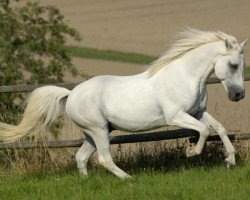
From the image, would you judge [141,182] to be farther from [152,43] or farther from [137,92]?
[152,43]

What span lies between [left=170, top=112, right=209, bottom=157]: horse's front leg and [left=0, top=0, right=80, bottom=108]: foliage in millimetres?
6720

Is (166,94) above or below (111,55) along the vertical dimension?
above

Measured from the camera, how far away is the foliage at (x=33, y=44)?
1520cm

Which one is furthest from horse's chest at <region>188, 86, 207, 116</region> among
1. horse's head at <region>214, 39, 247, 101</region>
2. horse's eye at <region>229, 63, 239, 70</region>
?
horse's eye at <region>229, 63, 239, 70</region>

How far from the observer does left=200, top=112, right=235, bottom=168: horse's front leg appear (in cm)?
878

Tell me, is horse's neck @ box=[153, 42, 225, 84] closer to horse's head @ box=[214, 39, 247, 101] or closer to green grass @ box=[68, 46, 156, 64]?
horse's head @ box=[214, 39, 247, 101]

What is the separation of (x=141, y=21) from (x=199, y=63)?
1444 inches

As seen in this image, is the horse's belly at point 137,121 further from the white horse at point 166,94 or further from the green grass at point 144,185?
the green grass at point 144,185

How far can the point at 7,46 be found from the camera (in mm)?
15188

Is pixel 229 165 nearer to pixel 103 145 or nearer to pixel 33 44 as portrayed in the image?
pixel 103 145

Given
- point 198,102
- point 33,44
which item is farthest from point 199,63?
point 33,44

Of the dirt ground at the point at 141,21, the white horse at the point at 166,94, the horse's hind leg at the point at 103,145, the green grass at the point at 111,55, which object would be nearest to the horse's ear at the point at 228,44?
the white horse at the point at 166,94

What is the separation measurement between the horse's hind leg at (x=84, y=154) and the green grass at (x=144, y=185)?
0.10m

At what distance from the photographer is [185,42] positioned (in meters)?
9.10
